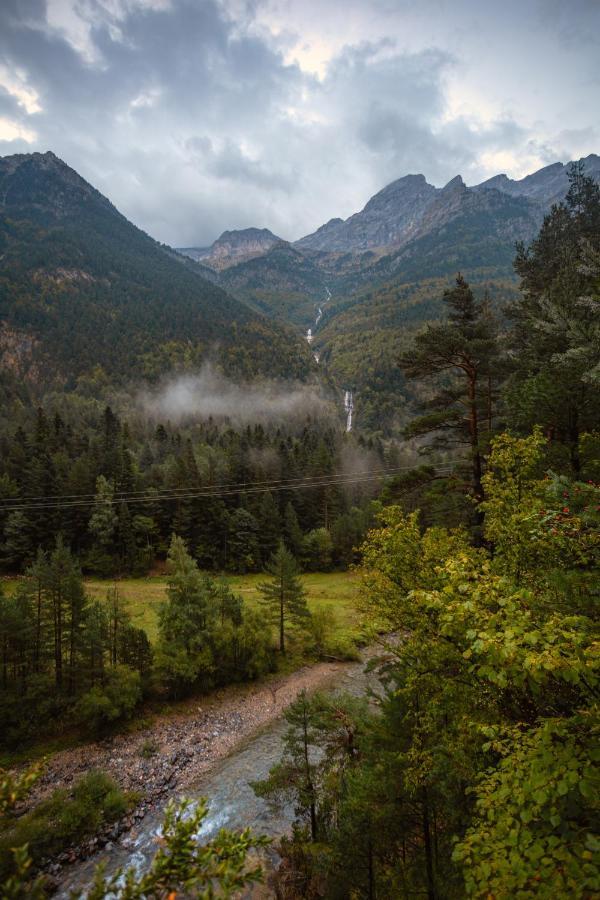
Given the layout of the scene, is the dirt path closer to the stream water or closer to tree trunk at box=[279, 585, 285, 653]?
the stream water

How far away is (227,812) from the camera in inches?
945

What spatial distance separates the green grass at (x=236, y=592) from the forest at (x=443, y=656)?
1027 centimetres

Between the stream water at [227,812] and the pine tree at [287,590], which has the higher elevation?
the pine tree at [287,590]

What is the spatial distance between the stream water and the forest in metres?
1.89

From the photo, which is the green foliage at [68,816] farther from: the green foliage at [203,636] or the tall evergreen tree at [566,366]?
the tall evergreen tree at [566,366]

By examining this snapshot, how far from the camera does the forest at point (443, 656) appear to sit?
4.82 metres

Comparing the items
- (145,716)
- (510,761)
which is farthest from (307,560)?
(510,761)

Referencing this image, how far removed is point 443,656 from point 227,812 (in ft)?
75.1

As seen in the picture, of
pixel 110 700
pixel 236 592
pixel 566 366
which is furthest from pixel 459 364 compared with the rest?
pixel 236 592

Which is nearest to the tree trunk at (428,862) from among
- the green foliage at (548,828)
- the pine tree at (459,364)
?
the green foliage at (548,828)

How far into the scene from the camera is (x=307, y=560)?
243 feet

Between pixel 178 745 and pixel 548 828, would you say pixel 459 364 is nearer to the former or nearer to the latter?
pixel 548 828

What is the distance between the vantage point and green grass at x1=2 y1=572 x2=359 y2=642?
50.2m

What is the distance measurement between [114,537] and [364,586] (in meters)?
65.6
